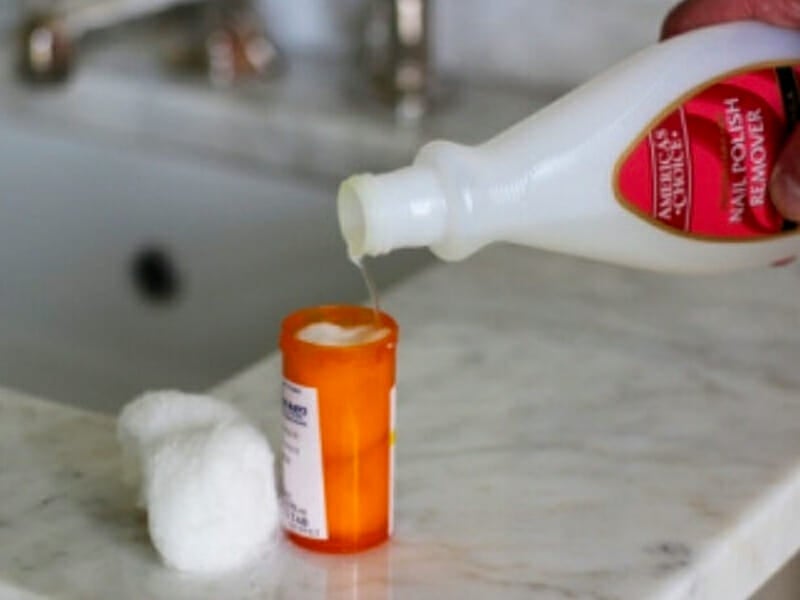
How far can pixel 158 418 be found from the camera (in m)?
0.79

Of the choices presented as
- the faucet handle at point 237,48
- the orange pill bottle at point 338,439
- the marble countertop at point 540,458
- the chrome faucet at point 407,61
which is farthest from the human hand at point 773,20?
the faucet handle at point 237,48

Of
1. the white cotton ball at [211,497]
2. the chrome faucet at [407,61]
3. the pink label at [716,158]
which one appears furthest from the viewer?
the chrome faucet at [407,61]

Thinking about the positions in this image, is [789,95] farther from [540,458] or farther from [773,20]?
[540,458]

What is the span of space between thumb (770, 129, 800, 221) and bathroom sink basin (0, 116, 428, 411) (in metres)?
0.50

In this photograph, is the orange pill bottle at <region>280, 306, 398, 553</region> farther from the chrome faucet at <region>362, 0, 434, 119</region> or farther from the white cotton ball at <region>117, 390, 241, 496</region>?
the chrome faucet at <region>362, 0, 434, 119</region>

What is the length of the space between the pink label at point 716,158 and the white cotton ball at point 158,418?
0.70 ft

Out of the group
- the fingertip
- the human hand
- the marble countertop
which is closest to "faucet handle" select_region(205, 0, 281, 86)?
the marble countertop

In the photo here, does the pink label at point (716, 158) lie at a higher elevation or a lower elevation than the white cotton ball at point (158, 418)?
higher

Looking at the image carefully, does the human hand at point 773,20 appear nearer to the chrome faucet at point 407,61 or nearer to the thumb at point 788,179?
the thumb at point 788,179

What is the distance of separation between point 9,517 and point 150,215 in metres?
0.65

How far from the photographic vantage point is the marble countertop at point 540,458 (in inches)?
29.8

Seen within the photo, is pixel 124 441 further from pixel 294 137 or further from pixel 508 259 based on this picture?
pixel 294 137

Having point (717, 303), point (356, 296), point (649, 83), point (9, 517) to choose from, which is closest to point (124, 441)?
point (9, 517)

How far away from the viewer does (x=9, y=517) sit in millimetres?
798
